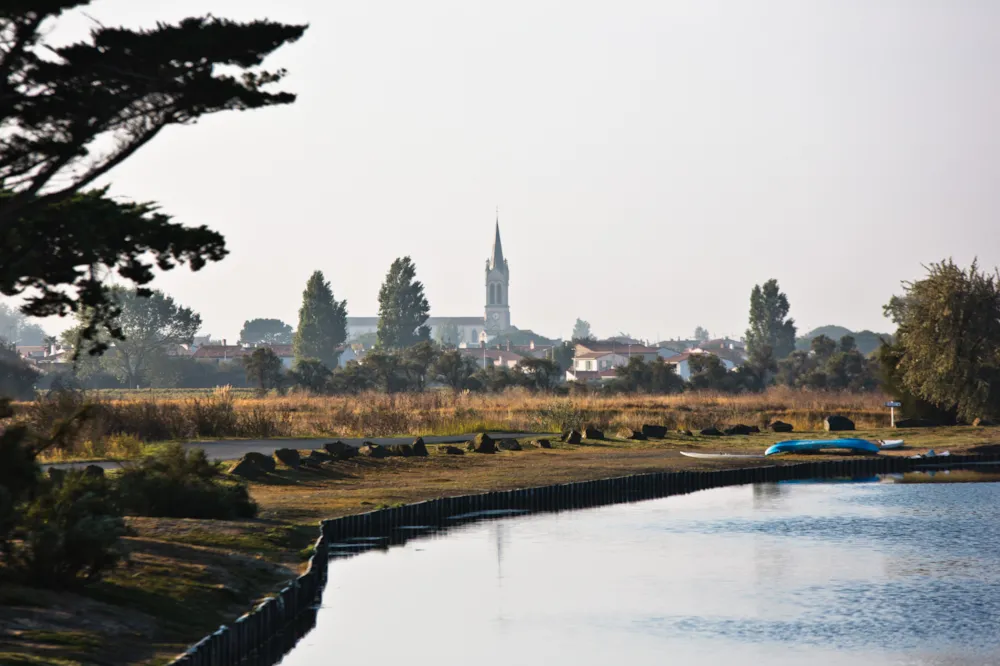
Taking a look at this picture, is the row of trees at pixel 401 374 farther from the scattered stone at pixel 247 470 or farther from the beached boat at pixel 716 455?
the scattered stone at pixel 247 470

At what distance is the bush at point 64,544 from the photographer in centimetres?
1692

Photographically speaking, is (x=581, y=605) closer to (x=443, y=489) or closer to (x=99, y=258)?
(x=99, y=258)

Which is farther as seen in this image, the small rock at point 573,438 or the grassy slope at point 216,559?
the small rock at point 573,438

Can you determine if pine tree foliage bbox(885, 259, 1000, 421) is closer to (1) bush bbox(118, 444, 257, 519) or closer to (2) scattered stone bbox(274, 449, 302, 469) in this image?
(2) scattered stone bbox(274, 449, 302, 469)

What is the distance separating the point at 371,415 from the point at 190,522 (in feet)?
91.2

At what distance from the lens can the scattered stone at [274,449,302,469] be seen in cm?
3544

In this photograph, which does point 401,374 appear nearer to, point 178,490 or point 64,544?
point 178,490

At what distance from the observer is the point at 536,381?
9594 cm

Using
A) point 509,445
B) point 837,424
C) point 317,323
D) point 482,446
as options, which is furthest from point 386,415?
point 317,323

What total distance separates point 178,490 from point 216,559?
4.22 meters

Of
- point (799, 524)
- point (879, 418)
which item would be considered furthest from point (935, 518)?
point (879, 418)

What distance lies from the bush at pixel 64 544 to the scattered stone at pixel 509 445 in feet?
87.6

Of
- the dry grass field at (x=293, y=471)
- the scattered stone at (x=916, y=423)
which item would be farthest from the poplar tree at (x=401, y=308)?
the scattered stone at (x=916, y=423)

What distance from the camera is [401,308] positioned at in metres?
157
